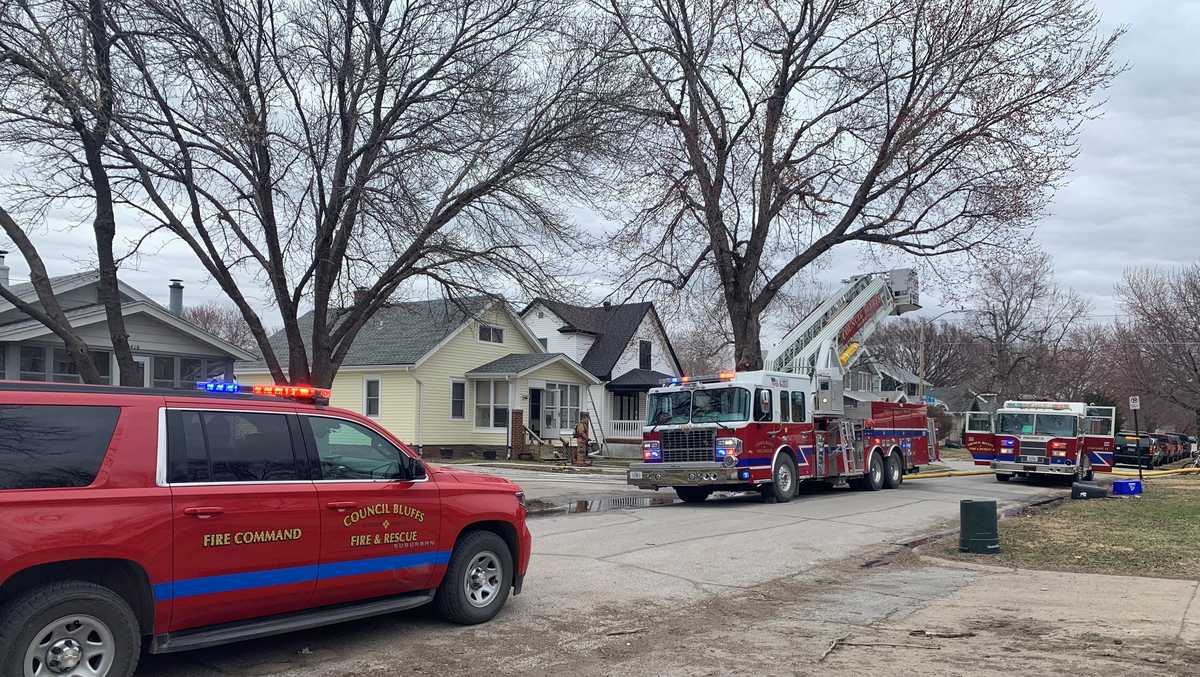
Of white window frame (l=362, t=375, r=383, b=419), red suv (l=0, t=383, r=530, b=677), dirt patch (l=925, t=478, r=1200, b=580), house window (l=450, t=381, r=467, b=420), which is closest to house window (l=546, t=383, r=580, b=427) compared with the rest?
house window (l=450, t=381, r=467, b=420)

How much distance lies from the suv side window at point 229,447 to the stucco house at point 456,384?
2467 centimetres

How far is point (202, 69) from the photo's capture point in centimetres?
1484

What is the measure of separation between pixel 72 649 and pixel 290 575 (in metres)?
1.36

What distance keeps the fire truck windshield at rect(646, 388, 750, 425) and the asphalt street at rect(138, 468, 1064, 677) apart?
5.50 ft

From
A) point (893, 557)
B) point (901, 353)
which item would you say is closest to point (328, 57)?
point (893, 557)

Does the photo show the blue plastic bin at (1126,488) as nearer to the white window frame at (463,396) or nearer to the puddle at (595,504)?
the puddle at (595,504)

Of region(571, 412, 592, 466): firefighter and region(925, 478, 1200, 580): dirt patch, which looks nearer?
region(925, 478, 1200, 580): dirt patch

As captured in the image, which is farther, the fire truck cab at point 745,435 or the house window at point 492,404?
the house window at point 492,404

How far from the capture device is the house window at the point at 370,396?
34.0 m

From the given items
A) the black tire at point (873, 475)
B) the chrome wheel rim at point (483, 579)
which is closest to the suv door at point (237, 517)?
the chrome wheel rim at point (483, 579)

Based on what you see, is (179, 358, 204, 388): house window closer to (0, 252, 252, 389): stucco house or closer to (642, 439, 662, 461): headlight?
(0, 252, 252, 389): stucco house

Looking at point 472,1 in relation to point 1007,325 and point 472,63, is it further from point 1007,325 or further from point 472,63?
point 1007,325

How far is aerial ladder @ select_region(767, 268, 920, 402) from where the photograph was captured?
2133cm

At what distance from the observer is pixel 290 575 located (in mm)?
6414
